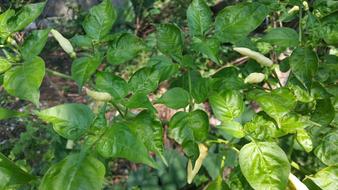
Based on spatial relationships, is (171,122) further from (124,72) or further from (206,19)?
(124,72)

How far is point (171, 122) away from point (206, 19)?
0.30m

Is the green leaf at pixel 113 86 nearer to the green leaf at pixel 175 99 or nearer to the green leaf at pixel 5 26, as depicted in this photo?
the green leaf at pixel 175 99

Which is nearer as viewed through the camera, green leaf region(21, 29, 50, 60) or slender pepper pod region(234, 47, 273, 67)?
green leaf region(21, 29, 50, 60)

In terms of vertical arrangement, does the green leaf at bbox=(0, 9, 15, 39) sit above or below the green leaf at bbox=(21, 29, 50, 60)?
above

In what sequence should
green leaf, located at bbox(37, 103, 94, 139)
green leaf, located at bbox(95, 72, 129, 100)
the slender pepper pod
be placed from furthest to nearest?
1. the slender pepper pod
2. green leaf, located at bbox(95, 72, 129, 100)
3. green leaf, located at bbox(37, 103, 94, 139)

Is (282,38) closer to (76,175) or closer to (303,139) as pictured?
(303,139)

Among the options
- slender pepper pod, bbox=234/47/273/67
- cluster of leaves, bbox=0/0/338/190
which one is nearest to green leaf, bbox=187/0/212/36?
cluster of leaves, bbox=0/0/338/190

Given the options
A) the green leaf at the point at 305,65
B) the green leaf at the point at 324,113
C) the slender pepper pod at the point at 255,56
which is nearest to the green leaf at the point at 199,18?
the slender pepper pod at the point at 255,56

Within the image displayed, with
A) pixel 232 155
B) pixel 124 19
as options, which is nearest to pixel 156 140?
pixel 232 155

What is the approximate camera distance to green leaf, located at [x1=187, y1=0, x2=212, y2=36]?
101 centimetres

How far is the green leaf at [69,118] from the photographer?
82cm

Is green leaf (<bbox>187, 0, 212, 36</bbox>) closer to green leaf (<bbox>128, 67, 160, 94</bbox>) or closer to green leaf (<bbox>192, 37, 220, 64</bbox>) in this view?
green leaf (<bbox>192, 37, 220, 64</bbox>)

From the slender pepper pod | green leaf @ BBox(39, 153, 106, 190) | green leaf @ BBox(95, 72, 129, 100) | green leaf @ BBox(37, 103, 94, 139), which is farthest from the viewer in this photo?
the slender pepper pod

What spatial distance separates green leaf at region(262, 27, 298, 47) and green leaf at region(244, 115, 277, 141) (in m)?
0.21
